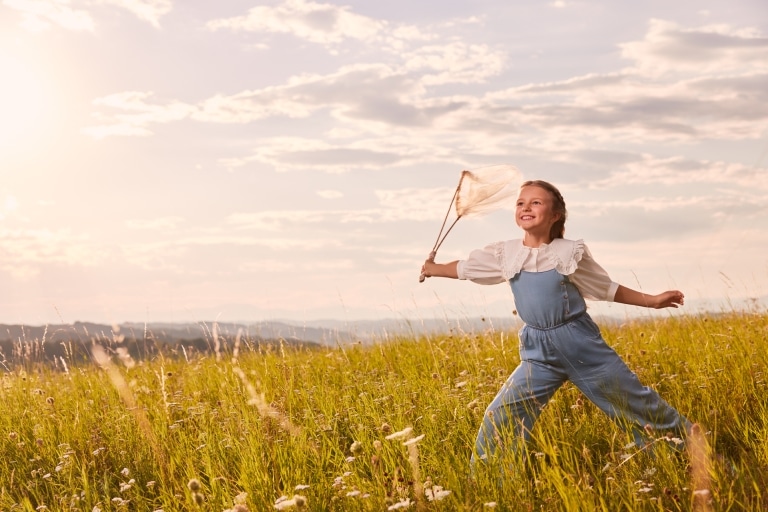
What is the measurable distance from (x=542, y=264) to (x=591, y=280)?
36cm

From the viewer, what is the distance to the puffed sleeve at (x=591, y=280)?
15.4 feet

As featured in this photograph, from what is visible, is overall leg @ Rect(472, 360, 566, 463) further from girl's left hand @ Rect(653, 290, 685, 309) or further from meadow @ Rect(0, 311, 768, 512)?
girl's left hand @ Rect(653, 290, 685, 309)

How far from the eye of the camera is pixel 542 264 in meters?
4.66

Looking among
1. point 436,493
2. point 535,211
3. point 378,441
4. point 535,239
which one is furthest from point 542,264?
point 436,493

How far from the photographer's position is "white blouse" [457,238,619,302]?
4.64 meters

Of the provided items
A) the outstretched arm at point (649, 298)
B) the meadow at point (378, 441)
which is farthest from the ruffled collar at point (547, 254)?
the meadow at point (378, 441)

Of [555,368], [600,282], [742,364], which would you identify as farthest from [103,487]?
[742,364]

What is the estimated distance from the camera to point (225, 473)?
177 inches

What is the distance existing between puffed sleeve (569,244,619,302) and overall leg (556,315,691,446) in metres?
0.29

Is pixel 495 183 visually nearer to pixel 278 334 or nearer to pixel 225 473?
pixel 225 473

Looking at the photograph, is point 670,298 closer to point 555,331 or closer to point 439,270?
point 555,331

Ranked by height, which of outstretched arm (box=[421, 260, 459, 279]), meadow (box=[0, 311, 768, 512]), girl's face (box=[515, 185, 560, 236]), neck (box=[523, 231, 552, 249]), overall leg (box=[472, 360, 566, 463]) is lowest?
meadow (box=[0, 311, 768, 512])

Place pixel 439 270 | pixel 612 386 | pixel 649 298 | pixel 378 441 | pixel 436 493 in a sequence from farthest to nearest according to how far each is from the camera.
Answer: pixel 439 270
pixel 649 298
pixel 612 386
pixel 378 441
pixel 436 493

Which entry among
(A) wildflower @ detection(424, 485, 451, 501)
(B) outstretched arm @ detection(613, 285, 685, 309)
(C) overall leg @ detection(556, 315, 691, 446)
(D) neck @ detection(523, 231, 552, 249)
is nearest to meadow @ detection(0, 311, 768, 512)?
(A) wildflower @ detection(424, 485, 451, 501)
